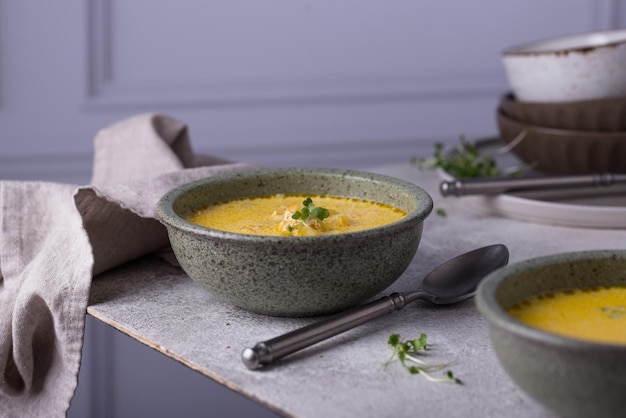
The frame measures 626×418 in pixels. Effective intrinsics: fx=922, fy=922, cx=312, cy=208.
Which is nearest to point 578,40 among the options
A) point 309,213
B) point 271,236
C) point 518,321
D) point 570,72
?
point 570,72

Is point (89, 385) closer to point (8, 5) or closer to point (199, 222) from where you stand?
point (8, 5)

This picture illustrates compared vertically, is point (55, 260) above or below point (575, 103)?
below

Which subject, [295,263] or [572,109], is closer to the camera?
[295,263]

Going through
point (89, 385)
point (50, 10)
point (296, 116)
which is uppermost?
point (50, 10)

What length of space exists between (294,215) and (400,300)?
5.7 inches

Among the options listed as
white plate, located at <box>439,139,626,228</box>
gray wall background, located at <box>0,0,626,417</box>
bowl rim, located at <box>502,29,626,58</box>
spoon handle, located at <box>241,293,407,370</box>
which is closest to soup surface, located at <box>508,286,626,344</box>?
spoon handle, located at <box>241,293,407,370</box>

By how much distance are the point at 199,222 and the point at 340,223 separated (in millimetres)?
166

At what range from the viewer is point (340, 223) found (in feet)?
3.41

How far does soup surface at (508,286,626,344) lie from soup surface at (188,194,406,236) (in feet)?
0.88

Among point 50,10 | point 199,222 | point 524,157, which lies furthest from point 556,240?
point 50,10

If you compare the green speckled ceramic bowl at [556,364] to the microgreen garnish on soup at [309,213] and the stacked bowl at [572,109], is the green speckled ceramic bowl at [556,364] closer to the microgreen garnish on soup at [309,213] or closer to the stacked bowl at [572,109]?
the microgreen garnish on soup at [309,213]

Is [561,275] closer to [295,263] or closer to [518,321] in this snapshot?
[518,321]

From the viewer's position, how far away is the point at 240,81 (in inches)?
101

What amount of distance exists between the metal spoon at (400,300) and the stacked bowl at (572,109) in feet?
1.48
